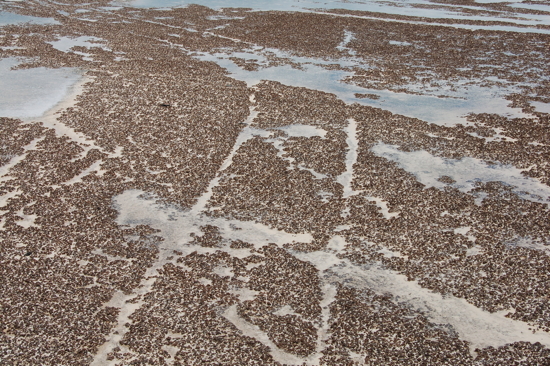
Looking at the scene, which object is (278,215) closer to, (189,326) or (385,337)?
(189,326)

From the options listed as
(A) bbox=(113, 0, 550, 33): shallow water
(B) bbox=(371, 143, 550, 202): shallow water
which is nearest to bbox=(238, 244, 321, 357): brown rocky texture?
(B) bbox=(371, 143, 550, 202): shallow water

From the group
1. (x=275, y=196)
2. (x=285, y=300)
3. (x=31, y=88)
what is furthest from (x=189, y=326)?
(x=31, y=88)

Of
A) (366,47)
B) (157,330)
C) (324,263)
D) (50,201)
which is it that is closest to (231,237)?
(324,263)

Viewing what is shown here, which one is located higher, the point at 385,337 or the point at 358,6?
the point at 358,6

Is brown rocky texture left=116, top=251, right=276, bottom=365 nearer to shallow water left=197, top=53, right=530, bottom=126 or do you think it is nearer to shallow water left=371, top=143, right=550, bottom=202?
shallow water left=371, top=143, right=550, bottom=202

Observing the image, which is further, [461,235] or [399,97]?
[399,97]

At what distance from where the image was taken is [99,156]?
1444 cm

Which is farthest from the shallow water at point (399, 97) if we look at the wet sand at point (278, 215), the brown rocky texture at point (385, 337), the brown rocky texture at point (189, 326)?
the brown rocky texture at point (189, 326)

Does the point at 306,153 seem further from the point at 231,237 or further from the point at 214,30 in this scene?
the point at 214,30

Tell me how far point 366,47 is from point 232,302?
21.6 metres

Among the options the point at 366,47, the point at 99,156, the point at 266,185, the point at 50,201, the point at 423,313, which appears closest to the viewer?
the point at 423,313

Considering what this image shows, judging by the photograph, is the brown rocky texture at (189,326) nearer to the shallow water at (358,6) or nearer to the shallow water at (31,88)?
the shallow water at (31,88)

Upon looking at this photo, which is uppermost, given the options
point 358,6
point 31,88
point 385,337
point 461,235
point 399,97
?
point 358,6

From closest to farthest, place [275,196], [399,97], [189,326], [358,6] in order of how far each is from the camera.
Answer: [189,326]
[275,196]
[399,97]
[358,6]
